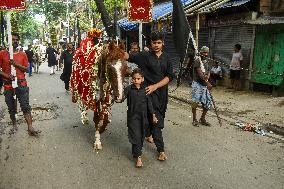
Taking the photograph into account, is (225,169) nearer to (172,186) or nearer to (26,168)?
(172,186)

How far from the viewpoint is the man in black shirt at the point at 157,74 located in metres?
5.67

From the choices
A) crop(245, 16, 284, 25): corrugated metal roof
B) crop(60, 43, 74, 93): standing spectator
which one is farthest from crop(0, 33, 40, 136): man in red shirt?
crop(245, 16, 284, 25): corrugated metal roof

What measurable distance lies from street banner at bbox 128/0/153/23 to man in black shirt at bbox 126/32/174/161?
5.86 meters

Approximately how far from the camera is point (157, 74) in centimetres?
577

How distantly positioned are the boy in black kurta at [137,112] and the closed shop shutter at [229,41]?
784 centimetres

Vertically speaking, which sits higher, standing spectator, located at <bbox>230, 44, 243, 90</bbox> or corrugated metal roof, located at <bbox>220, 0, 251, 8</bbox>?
corrugated metal roof, located at <bbox>220, 0, 251, 8</bbox>

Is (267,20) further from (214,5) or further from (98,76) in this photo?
(98,76)

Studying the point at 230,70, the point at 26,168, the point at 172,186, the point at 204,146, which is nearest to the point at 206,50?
the point at 204,146

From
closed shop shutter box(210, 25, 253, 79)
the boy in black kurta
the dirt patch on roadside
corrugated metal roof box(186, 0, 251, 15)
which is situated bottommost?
the dirt patch on roadside

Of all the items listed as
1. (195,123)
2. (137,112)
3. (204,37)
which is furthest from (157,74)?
(204,37)

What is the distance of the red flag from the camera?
24.5ft

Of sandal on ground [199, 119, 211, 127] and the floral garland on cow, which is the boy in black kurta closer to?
the floral garland on cow

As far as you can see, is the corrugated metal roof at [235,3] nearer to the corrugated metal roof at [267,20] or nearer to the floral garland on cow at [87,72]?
the corrugated metal roof at [267,20]

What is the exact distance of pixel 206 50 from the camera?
788cm
